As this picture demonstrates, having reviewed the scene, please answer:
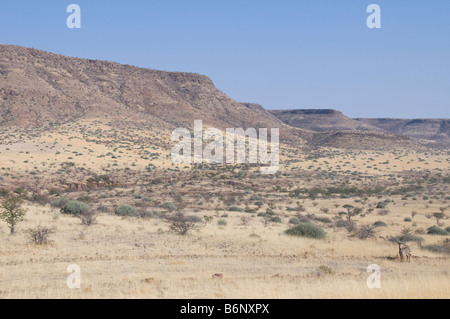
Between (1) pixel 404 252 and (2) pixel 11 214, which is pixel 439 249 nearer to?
(1) pixel 404 252

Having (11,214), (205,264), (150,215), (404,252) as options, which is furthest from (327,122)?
(205,264)

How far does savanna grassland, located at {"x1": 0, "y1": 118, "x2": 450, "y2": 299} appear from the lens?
1080cm

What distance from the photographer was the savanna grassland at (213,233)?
10797mm

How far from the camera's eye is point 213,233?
2022 cm

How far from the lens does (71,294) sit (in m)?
9.81

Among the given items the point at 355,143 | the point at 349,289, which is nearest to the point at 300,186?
the point at 349,289

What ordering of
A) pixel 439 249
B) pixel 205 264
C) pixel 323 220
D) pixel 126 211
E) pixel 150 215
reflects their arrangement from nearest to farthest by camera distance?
pixel 205 264, pixel 439 249, pixel 150 215, pixel 126 211, pixel 323 220

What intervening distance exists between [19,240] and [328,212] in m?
22.5

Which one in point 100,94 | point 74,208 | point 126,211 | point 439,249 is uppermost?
point 100,94

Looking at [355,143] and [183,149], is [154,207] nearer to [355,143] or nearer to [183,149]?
[183,149]

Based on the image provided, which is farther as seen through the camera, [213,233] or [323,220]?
[323,220]

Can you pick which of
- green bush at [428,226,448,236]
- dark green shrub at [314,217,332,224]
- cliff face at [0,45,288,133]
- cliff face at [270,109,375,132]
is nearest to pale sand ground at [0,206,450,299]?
green bush at [428,226,448,236]

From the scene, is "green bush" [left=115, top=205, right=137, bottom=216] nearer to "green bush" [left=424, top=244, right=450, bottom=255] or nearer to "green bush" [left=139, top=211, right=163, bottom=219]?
"green bush" [left=139, top=211, right=163, bottom=219]

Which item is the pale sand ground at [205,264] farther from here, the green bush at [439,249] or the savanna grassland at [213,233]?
the green bush at [439,249]
